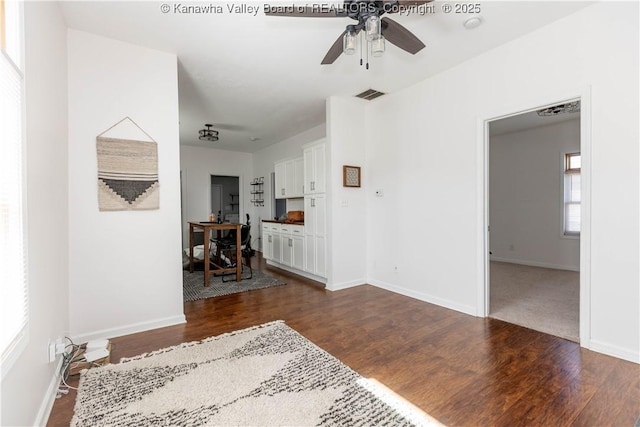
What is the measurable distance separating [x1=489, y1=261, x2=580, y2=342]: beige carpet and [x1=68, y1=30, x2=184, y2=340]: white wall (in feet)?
11.5

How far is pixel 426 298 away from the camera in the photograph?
364cm

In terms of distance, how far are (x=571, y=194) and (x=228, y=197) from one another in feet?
25.0

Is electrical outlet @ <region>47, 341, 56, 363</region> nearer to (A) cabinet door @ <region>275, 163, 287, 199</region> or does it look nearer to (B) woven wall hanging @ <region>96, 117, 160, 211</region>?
(B) woven wall hanging @ <region>96, 117, 160, 211</region>

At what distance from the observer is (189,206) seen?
7277 millimetres

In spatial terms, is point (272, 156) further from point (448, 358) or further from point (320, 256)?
point (448, 358)

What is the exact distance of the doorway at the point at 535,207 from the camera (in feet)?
14.3

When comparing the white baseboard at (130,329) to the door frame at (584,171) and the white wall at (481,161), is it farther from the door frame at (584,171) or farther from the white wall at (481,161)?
the door frame at (584,171)

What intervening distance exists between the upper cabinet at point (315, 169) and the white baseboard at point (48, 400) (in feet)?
11.1

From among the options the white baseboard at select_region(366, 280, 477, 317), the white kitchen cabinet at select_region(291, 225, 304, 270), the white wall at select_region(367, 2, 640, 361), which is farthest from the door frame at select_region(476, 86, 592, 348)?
the white kitchen cabinet at select_region(291, 225, 304, 270)

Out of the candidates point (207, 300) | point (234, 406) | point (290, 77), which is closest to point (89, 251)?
point (207, 300)

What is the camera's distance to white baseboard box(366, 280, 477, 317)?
323cm

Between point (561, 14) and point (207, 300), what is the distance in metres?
4.57

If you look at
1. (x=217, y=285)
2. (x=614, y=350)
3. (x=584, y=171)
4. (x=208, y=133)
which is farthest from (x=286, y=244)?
(x=614, y=350)

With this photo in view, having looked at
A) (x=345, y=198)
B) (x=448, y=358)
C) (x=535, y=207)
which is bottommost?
(x=448, y=358)
